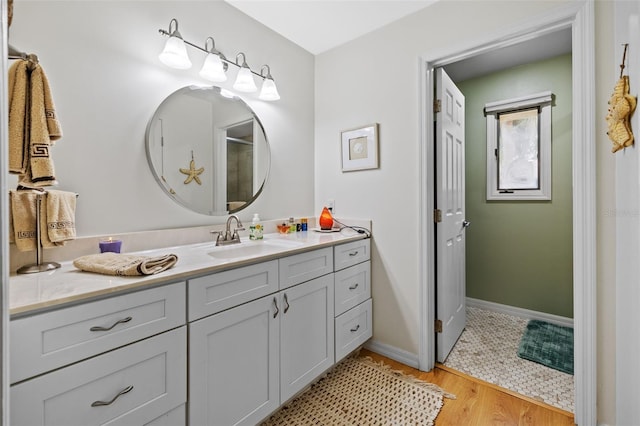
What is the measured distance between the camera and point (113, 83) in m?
1.50

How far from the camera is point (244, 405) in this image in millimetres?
1329

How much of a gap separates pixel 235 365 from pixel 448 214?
1716 millimetres

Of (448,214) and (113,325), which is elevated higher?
(448,214)

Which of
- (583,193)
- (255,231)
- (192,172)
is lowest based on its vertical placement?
(255,231)

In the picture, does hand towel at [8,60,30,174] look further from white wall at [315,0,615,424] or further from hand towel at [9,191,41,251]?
white wall at [315,0,615,424]

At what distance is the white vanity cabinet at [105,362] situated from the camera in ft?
2.65

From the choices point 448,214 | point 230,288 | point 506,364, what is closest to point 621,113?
point 448,214

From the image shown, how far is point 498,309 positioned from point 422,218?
5.79ft

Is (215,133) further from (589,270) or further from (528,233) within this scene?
(528,233)

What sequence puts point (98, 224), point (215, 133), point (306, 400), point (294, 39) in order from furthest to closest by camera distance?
point (294, 39)
point (215, 133)
point (306, 400)
point (98, 224)

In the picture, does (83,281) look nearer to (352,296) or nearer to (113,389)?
(113,389)

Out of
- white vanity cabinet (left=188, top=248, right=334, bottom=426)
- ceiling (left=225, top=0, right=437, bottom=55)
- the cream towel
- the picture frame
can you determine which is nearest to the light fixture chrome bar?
ceiling (left=225, top=0, right=437, bottom=55)

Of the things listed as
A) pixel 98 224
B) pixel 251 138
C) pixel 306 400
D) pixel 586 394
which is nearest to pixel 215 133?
pixel 251 138

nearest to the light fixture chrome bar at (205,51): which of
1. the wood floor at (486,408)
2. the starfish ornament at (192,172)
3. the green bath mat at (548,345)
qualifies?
the starfish ornament at (192,172)
